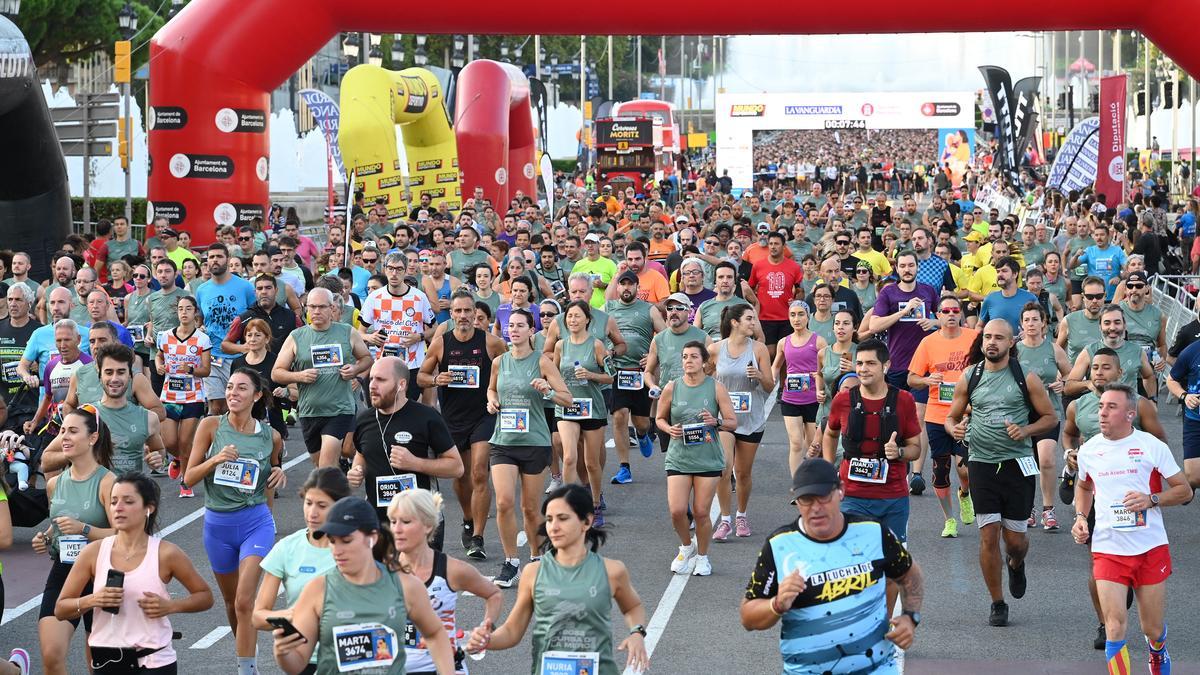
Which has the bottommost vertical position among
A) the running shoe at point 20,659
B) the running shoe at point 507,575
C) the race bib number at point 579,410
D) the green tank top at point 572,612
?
the running shoe at point 507,575

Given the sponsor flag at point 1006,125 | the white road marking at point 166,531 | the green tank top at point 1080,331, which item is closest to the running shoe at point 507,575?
the white road marking at point 166,531

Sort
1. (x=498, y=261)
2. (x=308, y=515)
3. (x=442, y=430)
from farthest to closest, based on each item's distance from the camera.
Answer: (x=498, y=261) → (x=442, y=430) → (x=308, y=515)

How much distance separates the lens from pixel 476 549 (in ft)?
37.0

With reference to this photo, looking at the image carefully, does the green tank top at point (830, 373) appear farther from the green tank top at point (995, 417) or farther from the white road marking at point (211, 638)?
the white road marking at point (211, 638)

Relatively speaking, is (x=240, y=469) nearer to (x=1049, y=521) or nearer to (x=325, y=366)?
(x=325, y=366)

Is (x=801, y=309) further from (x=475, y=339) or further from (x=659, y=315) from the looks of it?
(x=475, y=339)

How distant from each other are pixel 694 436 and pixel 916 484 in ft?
12.6

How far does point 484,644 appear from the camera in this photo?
6.15 meters

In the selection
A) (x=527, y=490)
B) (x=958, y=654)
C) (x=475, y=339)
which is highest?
(x=475, y=339)

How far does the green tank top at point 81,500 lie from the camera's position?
7.91 m

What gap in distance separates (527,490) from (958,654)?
10.1 feet

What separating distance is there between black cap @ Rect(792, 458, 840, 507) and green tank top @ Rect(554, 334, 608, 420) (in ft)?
19.9

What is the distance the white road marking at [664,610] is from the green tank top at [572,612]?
2476mm

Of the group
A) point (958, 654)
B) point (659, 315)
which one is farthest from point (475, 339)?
point (958, 654)
